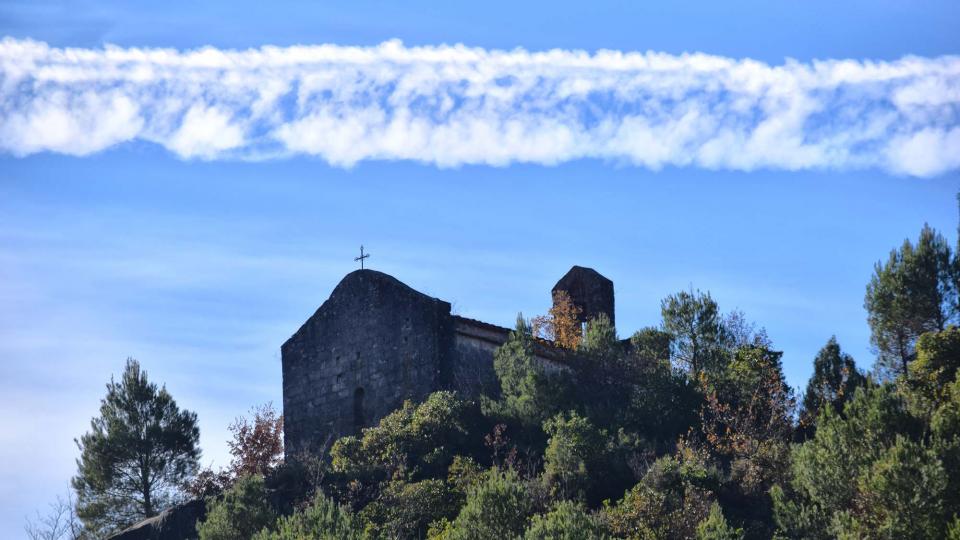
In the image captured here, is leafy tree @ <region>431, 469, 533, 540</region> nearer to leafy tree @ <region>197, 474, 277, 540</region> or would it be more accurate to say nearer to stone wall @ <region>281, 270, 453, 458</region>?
leafy tree @ <region>197, 474, 277, 540</region>

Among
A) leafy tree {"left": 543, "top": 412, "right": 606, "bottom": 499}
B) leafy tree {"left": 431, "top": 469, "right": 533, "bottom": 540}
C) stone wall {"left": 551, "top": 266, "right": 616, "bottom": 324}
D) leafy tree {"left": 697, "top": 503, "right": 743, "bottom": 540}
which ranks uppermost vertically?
stone wall {"left": 551, "top": 266, "right": 616, "bottom": 324}

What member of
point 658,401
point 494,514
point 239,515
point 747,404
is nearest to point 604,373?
point 658,401

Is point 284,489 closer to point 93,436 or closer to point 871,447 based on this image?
point 93,436

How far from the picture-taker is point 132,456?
167ft

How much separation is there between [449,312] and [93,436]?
11684 millimetres

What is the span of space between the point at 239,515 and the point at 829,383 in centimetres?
1739

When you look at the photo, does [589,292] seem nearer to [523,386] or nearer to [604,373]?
[604,373]

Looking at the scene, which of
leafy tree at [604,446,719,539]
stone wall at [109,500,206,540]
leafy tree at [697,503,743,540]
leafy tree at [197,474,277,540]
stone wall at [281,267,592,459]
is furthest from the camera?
stone wall at [281,267,592,459]

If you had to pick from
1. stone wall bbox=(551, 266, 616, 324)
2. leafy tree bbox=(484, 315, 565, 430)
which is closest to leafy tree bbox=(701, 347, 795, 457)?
leafy tree bbox=(484, 315, 565, 430)

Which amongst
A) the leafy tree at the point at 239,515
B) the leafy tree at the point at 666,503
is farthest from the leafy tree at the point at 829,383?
the leafy tree at the point at 239,515

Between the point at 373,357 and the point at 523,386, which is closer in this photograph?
the point at 523,386

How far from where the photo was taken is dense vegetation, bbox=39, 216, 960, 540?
37.8 metres

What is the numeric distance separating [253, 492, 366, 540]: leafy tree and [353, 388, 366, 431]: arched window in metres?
12.1

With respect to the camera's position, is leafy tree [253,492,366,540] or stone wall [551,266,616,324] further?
stone wall [551,266,616,324]
